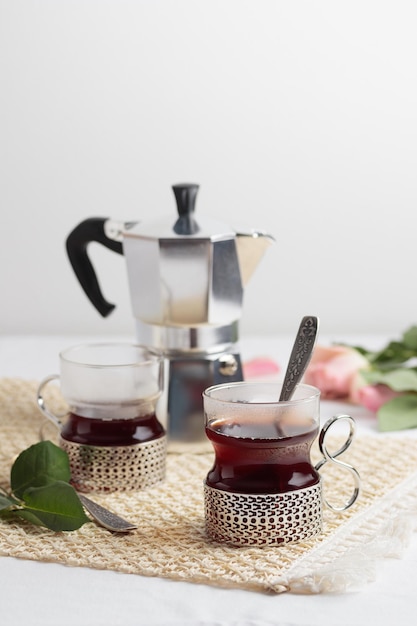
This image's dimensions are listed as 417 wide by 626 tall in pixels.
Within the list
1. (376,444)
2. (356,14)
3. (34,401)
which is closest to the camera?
(376,444)

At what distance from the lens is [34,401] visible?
4.10 feet

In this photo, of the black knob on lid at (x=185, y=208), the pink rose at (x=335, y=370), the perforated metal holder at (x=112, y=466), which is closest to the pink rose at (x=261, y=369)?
the pink rose at (x=335, y=370)

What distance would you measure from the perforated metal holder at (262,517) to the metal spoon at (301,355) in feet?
0.28

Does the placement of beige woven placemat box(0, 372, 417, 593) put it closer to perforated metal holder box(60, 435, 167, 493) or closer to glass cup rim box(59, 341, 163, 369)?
perforated metal holder box(60, 435, 167, 493)

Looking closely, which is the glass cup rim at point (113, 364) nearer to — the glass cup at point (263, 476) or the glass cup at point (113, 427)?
the glass cup at point (113, 427)

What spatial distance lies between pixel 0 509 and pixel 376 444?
43cm

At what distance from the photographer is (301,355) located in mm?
817

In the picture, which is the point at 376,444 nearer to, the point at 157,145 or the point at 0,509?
the point at 0,509

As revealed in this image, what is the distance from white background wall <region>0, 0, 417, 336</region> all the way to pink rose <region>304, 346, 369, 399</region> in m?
0.57

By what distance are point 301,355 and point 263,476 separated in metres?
0.11

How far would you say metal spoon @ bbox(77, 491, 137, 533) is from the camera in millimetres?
794

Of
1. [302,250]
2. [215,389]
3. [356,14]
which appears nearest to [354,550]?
[215,389]

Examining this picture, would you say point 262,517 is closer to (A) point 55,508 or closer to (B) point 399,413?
(A) point 55,508

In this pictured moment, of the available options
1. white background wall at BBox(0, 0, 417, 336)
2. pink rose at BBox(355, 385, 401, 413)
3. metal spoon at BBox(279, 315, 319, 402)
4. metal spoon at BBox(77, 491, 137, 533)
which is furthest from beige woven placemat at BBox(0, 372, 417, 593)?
white background wall at BBox(0, 0, 417, 336)
